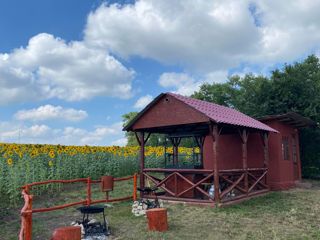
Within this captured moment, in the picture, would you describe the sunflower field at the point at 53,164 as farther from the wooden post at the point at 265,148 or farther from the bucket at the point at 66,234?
the bucket at the point at 66,234

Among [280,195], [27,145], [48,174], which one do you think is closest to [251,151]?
[280,195]

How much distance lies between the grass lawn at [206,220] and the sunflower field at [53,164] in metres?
1.00

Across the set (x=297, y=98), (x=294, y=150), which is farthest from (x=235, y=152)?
(x=297, y=98)

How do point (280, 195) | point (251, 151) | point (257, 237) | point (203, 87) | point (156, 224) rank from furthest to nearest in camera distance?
point (203, 87) < point (251, 151) < point (280, 195) < point (156, 224) < point (257, 237)

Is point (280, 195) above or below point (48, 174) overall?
below

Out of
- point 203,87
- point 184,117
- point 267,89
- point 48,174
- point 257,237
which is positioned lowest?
point 257,237

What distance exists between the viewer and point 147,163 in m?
19.2

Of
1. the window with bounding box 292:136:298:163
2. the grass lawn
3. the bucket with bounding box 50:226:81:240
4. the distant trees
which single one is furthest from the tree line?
the bucket with bounding box 50:226:81:240

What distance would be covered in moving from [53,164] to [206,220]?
823 cm

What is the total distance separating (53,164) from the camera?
539 inches

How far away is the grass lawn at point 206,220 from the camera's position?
7.02m

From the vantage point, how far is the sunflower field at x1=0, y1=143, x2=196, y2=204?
11078 millimetres

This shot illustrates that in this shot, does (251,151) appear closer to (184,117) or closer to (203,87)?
(184,117)

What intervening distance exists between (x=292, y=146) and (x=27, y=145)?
14183mm
